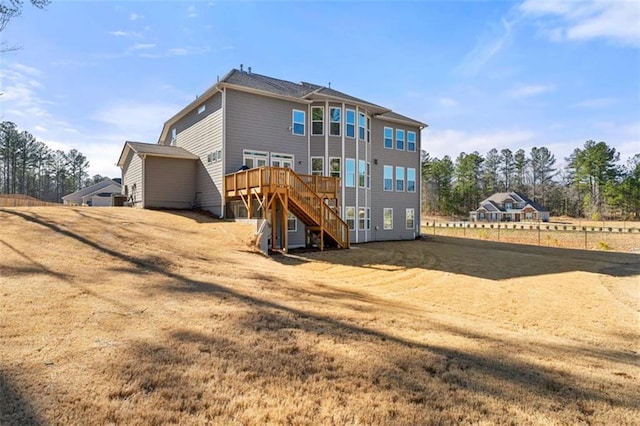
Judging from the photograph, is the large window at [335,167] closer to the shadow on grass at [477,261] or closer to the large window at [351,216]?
the large window at [351,216]

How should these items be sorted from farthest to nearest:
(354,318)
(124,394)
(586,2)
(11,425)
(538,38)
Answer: (538,38) → (586,2) → (354,318) → (124,394) → (11,425)

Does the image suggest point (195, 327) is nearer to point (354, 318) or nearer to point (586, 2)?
point (354, 318)

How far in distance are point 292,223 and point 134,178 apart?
971 centimetres

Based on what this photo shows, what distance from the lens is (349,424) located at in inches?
101

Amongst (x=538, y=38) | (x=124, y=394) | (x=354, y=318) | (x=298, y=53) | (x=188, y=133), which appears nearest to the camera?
(x=124, y=394)

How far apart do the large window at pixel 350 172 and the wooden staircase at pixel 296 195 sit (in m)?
3.76

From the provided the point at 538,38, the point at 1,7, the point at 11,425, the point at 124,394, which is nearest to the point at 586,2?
the point at 538,38

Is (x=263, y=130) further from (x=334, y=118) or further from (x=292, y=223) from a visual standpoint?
(x=292, y=223)

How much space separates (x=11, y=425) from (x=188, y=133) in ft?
63.0

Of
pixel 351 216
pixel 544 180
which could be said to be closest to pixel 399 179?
pixel 351 216

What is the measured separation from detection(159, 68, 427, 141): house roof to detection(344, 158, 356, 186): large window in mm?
3175

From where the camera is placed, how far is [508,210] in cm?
6425

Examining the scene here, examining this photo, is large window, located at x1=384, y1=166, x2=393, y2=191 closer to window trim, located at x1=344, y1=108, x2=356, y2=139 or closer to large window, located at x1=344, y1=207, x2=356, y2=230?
large window, located at x1=344, y1=207, x2=356, y2=230

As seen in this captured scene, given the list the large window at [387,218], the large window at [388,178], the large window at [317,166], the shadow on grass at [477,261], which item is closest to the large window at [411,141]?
the large window at [388,178]
